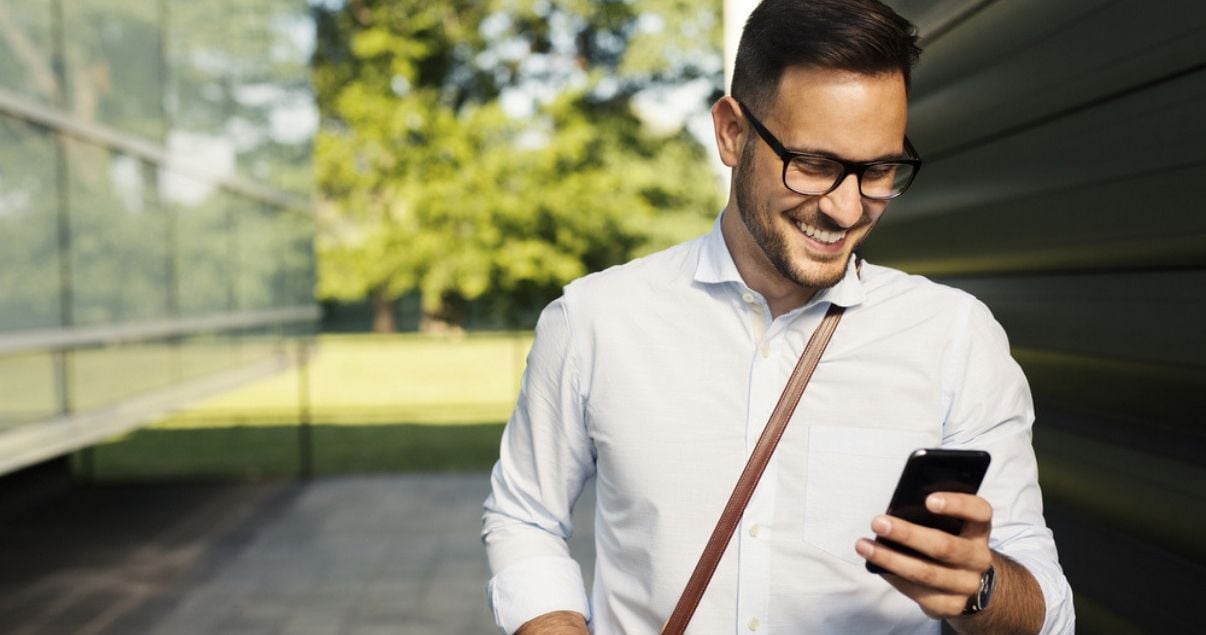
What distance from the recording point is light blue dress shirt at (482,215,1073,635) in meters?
1.82

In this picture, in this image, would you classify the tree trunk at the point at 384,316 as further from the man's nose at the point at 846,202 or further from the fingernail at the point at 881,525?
the fingernail at the point at 881,525

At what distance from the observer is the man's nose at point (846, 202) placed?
1.71 metres

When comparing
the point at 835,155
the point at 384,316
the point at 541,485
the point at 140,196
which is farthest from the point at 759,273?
the point at 384,316

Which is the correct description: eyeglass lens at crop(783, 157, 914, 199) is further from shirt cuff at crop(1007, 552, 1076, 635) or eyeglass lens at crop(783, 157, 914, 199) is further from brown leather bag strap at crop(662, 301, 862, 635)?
shirt cuff at crop(1007, 552, 1076, 635)

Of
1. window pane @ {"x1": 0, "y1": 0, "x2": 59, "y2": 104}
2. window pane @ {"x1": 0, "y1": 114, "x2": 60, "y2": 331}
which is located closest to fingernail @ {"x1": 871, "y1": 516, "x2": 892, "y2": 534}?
window pane @ {"x1": 0, "y1": 114, "x2": 60, "y2": 331}

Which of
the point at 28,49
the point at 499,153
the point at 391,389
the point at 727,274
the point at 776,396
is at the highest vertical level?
the point at 499,153

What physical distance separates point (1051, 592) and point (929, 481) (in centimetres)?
41

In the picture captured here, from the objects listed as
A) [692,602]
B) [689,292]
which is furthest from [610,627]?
[689,292]

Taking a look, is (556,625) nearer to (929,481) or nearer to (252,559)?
(929,481)

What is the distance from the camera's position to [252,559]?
7871 millimetres

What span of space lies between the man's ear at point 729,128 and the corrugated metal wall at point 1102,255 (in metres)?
0.60

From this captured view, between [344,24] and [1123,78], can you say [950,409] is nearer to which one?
[1123,78]

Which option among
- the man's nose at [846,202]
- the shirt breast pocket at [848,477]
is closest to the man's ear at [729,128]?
the man's nose at [846,202]

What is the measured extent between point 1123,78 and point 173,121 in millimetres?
9807
